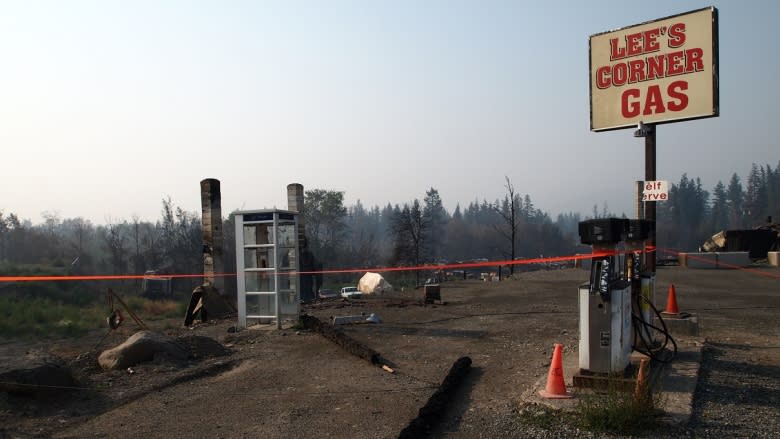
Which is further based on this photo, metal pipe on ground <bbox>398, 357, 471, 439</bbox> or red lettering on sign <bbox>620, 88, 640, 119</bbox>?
red lettering on sign <bbox>620, 88, 640, 119</bbox>

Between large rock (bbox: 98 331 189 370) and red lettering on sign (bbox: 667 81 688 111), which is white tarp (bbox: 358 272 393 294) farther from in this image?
red lettering on sign (bbox: 667 81 688 111)

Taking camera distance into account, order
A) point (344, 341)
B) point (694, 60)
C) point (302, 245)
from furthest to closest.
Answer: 1. point (302, 245)
2. point (694, 60)
3. point (344, 341)

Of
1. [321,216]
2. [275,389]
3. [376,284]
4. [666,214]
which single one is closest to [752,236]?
[376,284]

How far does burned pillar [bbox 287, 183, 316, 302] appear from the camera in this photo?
17.0 metres

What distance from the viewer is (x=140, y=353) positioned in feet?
28.7

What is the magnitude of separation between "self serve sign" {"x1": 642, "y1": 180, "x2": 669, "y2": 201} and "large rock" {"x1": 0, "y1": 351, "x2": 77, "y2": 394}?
31.9ft

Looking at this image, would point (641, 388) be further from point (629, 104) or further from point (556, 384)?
point (629, 104)

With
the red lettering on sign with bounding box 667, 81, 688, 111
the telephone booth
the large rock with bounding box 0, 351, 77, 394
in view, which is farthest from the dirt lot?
the red lettering on sign with bounding box 667, 81, 688, 111

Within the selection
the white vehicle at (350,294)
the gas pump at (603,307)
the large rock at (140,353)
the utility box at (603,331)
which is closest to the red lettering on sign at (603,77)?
the gas pump at (603,307)

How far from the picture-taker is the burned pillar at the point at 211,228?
1498 cm

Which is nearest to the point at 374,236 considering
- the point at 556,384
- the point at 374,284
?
the point at 374,284

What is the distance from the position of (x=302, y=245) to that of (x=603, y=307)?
12616 mm

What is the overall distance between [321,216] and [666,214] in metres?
104

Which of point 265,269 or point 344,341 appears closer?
point 344,341
